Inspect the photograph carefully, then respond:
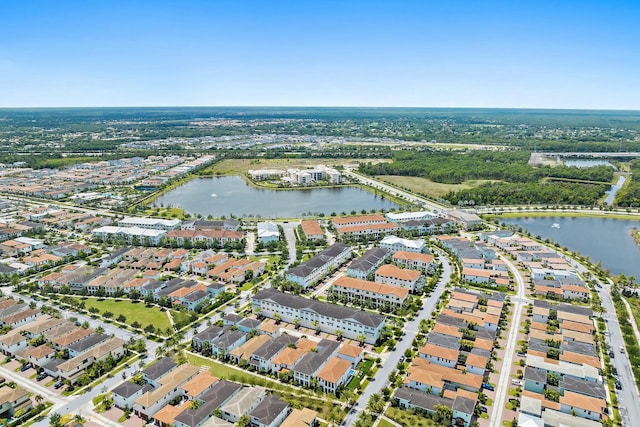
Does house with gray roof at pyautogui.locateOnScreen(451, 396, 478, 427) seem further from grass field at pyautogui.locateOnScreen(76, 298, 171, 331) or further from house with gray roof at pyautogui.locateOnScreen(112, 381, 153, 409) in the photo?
grass field at pyautogui.locateOnScreen(76, 298, 171, 331)

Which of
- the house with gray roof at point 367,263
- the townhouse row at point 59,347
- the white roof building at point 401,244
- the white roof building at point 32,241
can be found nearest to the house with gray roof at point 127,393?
the townhouse row at point 59,347

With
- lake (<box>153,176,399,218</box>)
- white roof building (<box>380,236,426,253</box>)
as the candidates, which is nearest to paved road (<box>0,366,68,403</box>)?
white roof building (<box>380,236,426,253</box>)

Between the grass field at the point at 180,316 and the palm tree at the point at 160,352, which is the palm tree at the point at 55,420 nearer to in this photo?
the palm tree at the point at 160,352

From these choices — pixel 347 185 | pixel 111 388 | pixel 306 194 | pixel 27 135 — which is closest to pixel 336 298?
pixel 111 388

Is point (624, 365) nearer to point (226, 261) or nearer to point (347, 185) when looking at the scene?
point (226, 261)

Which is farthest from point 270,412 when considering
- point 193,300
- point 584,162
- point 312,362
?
point 584,162

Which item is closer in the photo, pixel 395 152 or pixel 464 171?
pixel 464 171
